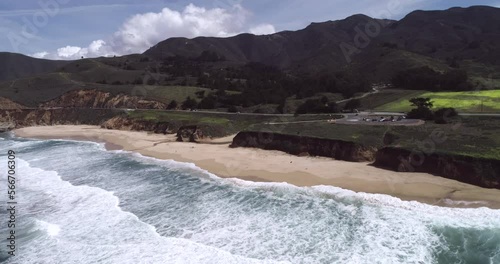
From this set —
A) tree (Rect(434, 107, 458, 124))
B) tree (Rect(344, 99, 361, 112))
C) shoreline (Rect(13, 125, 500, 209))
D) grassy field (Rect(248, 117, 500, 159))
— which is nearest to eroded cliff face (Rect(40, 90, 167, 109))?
shoreline (Rect(13, 125, 500, 209))

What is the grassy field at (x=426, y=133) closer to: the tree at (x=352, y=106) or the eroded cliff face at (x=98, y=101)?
the tree at (x=352, y=106)

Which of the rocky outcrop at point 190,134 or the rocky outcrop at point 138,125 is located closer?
the rocky outcrop at point 190,134

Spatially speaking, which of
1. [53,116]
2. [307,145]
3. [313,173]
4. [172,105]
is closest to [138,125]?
[172,105]

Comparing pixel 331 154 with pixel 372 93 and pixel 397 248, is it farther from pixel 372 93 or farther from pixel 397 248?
pixel 372 93

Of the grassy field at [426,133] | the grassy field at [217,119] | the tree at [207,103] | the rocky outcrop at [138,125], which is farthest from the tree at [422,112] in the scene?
the tree at [207,103]

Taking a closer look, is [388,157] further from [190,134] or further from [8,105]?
[8,105]

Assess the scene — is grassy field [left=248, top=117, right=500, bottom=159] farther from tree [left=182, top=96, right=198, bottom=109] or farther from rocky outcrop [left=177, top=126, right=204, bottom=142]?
tree [left=182, top=96, right=198, bottom=109]

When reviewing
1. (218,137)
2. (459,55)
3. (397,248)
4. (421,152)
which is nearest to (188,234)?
(397,248)

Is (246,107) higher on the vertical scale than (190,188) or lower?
higher
